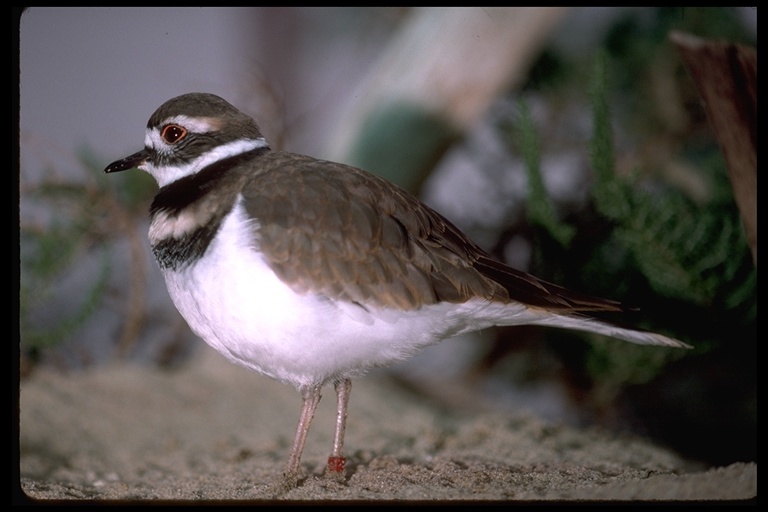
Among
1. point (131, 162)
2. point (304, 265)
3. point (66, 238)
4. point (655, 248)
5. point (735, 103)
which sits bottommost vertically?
point (66, 238)

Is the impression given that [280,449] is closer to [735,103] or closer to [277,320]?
[277,320]

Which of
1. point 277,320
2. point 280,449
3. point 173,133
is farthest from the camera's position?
point 280,449

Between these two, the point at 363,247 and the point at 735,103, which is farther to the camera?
the point at 735,103

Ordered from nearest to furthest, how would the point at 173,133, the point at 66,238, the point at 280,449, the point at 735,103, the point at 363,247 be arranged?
the point at 363,247 < the point at 173,133 < the point at 735,103 < the point at 280,449 < the point at 66,238

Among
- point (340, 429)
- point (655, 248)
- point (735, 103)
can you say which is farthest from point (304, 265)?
point (655, 248)

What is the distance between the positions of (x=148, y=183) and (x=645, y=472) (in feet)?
9.11

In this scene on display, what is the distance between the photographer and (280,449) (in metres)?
3.05

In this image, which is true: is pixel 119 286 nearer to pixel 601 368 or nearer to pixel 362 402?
pixel 362 402

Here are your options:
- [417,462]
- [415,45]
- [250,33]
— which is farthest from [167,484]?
[250,33]

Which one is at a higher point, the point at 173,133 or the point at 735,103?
the point at 735,103

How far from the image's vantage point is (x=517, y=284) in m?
2.08

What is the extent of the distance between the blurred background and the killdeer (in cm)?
98

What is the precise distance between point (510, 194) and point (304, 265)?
206cm

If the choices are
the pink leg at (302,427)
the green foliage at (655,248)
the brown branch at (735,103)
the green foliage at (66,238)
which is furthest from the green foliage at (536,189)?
the green foliage at (66,238)
